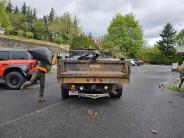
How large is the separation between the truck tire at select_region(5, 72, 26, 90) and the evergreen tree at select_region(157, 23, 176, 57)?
255 ft

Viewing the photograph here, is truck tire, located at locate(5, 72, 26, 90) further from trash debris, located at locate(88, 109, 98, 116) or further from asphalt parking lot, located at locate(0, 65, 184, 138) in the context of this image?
trash debris, located at locate(88, 109, 98, 116)

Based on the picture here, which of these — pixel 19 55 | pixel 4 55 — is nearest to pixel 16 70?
pixel 19 55

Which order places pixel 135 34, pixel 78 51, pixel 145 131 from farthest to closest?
pixel 135 34, pixel 78 51, pixel 145 131

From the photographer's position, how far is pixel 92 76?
381 inches

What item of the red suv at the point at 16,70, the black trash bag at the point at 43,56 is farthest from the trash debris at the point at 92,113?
the red suv at the point at 16,70

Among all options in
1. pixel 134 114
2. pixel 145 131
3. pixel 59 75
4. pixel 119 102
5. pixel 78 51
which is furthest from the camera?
pixel 78 51

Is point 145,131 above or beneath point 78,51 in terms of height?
beneath

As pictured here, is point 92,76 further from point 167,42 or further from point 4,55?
point 167,42

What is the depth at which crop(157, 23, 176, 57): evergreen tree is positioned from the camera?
289ft

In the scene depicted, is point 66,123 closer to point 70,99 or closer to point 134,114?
point 134,114

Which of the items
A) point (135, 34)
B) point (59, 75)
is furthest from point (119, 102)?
point (135, 34)

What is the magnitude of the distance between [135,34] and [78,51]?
70772mm

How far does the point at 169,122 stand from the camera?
24.7ft

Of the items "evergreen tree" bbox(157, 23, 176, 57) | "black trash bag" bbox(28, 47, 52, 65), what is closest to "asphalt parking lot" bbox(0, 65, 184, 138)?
"black trash bag" bbox(28, 47, 52, 65)
